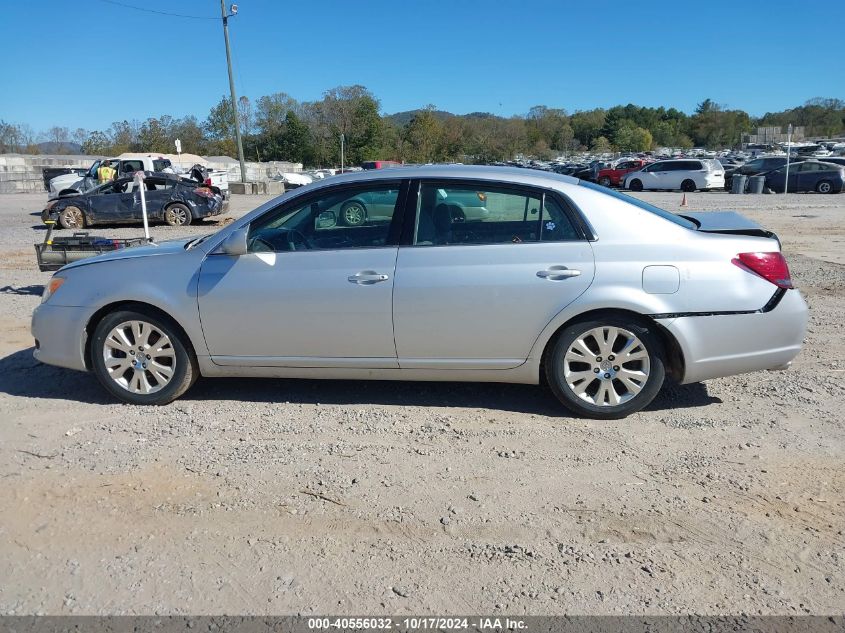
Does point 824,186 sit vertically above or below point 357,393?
below

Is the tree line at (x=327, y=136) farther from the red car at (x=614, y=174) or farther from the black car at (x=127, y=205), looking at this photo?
the black car at (x=127, y=205)

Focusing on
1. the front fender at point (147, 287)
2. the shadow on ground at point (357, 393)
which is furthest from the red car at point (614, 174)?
the front fender at point (147, 287)

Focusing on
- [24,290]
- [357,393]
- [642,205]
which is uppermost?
[642,205]

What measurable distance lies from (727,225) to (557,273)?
1.40 metres

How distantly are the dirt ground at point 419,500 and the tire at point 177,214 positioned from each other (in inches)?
532

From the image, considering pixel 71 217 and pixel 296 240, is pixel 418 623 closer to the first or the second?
pixel 296 240

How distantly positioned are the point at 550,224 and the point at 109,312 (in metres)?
3.12

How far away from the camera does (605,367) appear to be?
470cm

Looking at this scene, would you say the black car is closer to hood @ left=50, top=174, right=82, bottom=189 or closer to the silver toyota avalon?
hood @ left=50, top=174, right=82, bottom=189

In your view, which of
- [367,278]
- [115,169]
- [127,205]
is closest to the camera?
[367,278]

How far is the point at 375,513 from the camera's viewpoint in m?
3.67

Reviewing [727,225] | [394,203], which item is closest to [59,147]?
[394,203]

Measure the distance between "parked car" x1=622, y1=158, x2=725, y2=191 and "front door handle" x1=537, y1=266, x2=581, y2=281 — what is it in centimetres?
3201

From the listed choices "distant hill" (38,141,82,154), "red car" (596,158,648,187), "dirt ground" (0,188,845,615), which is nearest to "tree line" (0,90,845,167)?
"distant hill" (38,141,82,154)
